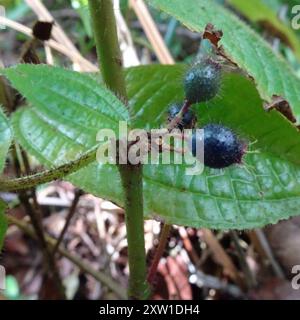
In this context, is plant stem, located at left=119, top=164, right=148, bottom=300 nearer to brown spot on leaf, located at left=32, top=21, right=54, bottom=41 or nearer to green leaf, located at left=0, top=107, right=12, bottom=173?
green leaf, located at left=0, top=107, right=12, bottom=173

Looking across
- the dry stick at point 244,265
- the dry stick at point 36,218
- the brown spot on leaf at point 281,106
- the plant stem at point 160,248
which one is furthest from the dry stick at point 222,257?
the brown spot on leaf at point 281,106

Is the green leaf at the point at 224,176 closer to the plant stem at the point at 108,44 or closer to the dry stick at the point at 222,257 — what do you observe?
the plant stem at the point at 108,44

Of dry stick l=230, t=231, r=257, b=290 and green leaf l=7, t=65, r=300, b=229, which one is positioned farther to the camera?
dry stick l=230, t=231, r=257, b=290

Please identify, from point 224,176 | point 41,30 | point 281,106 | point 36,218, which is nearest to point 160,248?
point 224,176

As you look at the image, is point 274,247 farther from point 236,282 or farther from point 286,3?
point 286,3

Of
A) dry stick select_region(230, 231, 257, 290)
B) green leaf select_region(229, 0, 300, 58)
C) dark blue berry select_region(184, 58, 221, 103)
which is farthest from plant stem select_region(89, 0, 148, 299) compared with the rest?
green leaf select_region(229, 0, 300, 58)
